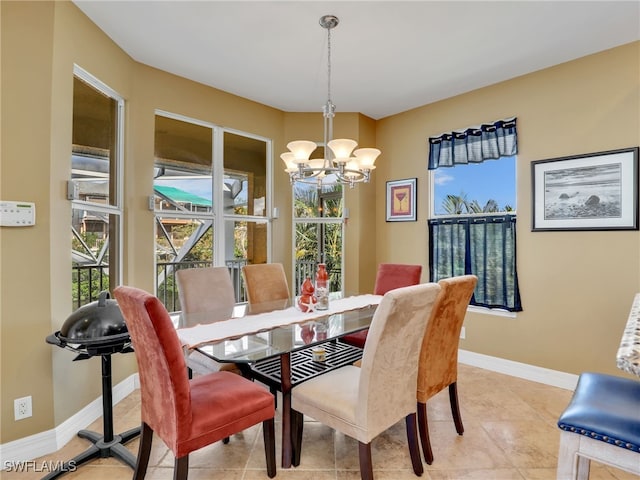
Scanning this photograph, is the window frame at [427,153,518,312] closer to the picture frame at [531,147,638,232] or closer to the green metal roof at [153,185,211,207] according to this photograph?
the picture frame at [531,147,638,232]

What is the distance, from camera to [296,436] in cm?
201

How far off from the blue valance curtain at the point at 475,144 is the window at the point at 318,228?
121cm

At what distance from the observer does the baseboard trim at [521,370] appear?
119 inches

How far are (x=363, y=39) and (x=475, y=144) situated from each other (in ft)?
5.50

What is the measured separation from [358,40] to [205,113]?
1.73m

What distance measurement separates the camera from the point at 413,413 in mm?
1898

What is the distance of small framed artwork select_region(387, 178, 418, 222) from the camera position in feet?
13.4

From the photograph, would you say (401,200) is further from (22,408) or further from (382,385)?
(22,408)

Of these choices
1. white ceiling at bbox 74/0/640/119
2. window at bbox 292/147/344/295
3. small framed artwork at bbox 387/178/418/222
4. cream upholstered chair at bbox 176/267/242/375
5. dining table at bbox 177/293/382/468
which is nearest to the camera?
dining table at bbox 177/293/382/468

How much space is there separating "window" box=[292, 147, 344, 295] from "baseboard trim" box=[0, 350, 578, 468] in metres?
1.80

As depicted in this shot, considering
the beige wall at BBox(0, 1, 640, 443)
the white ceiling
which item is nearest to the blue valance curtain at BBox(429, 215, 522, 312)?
the beige wall at BBox(0, 1, 640, 443)

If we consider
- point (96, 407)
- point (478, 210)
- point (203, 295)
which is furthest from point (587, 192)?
point (96, 407)

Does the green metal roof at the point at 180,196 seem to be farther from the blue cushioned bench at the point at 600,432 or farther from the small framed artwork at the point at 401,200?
the blue cushioned bench at the point at 600,432

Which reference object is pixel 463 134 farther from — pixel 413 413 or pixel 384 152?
pixel 413 413
